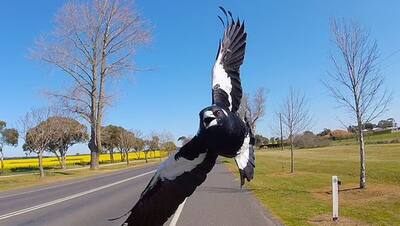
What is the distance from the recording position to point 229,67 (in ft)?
16.4

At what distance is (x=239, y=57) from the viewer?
5.20m

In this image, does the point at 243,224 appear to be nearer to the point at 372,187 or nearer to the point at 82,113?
the point at 372,187

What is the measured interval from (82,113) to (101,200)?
28.5 m

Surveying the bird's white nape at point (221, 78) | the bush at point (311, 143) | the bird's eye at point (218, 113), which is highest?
the bird's white nape at point (221, 78)

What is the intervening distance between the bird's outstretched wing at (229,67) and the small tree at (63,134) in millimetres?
39771

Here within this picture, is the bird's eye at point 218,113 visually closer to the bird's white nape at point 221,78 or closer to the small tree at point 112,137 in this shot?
the bird's white nape at point 221,78

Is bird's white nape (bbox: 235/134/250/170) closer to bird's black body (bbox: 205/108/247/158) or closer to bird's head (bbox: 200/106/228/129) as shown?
bird's black body (bbox: 205/108/247/158)

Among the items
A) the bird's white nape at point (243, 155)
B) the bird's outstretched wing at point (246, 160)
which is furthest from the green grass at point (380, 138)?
the bird's white nape at point (243, 155)

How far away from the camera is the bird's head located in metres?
3.23

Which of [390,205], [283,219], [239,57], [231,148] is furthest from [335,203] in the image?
[231,148]

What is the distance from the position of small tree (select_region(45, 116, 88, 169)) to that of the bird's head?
136 feet

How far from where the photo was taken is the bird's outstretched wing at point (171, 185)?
3602 millimetres

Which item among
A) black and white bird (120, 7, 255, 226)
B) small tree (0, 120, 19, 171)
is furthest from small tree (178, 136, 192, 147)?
small tree (0, 120, 19, 171)

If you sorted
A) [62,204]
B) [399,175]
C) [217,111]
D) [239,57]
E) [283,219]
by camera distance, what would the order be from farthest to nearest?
[399,175], [62,204], [283,219], [239,57], [217,111]
